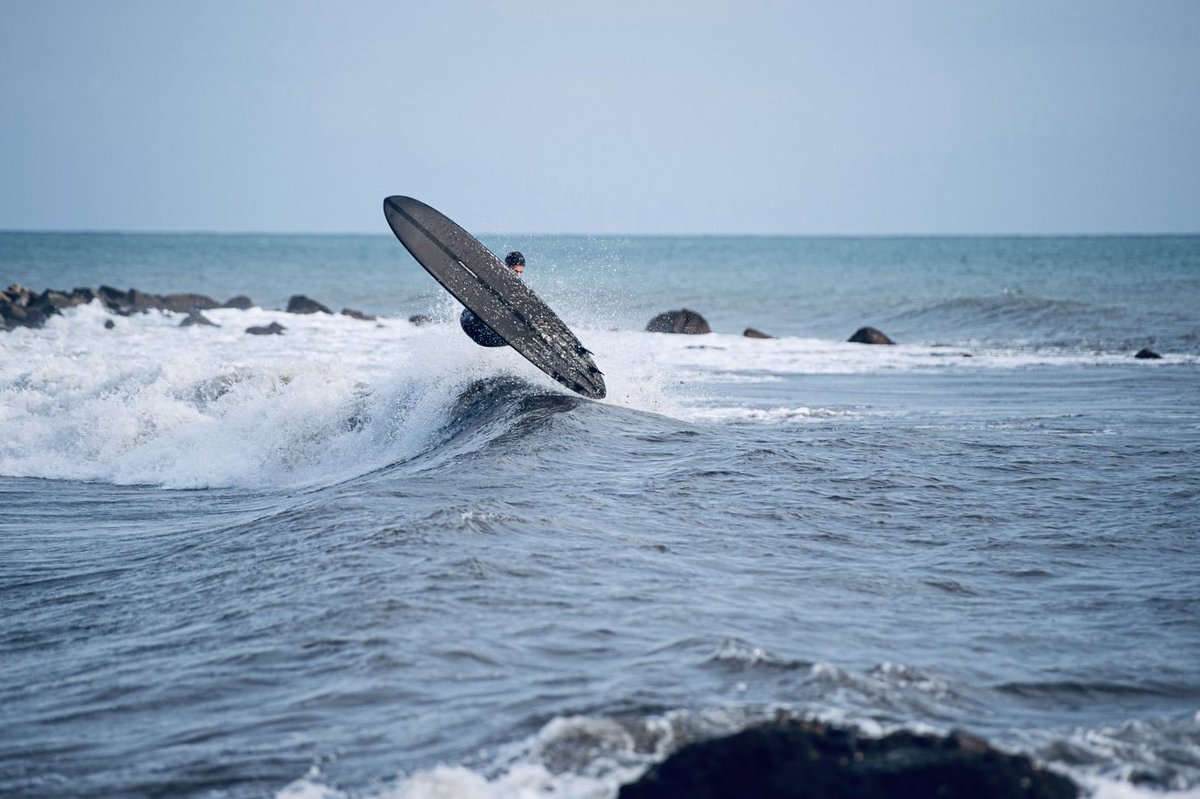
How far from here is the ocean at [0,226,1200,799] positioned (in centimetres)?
434

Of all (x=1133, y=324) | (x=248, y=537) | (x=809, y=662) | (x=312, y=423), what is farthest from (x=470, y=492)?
(x=1133, y=324)

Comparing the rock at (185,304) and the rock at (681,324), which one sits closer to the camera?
the rock at (681,324)

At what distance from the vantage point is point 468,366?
13836 mm

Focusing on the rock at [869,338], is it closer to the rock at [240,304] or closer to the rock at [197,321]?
the rock at [197,321]

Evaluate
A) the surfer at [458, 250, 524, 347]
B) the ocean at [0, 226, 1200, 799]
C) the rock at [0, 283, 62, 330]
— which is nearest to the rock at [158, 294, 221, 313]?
the rock at [0, 283, 62, 330]

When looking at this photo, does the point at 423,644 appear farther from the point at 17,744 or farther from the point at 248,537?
the point at 248,537

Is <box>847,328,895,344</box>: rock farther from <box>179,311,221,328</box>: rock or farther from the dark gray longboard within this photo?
the dark gray longboard

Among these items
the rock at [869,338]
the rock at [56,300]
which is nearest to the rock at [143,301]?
the rock at [56,300]

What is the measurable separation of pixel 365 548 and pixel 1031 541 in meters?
4.39

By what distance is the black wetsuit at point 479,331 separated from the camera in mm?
12328

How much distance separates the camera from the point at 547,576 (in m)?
6.30

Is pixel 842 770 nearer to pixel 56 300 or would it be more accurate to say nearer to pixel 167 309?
pixel 56 300

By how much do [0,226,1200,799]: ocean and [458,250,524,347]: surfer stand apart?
682mm

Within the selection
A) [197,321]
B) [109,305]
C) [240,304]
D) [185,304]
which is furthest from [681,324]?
[109,305]
